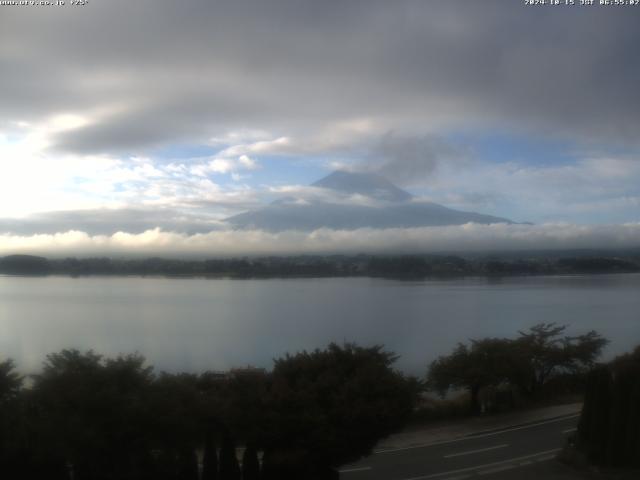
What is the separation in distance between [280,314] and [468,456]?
2457 centimetres

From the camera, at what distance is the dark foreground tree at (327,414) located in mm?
8523

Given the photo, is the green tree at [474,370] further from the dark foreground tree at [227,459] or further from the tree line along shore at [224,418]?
the dark foreground tree at [227,459]

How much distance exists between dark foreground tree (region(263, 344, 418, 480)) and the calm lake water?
42.0 ft

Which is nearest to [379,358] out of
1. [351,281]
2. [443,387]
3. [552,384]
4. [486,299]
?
[443,387]

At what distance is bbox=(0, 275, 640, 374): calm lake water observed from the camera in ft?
82.5

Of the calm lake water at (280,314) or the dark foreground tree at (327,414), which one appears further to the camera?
the calm lake water at (280,314)

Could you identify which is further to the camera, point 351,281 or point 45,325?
point 351,281

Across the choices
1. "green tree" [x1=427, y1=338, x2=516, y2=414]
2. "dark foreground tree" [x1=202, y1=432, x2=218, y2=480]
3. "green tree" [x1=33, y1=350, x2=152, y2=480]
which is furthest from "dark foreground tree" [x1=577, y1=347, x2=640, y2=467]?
"green tree" [x1=33, y1=350, x2=152, y2=480]

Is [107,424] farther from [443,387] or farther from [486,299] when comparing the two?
[486,299]

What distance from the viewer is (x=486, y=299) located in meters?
47.3

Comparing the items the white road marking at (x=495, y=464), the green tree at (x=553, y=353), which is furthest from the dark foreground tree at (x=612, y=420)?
the green tree at (x=553, y=353)

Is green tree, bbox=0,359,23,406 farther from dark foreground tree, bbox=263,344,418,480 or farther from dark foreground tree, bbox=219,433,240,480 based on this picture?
dark foreground tree, bbox=263,344,418,480

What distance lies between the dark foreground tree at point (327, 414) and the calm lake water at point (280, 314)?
12792mm

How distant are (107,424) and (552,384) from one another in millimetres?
16395
